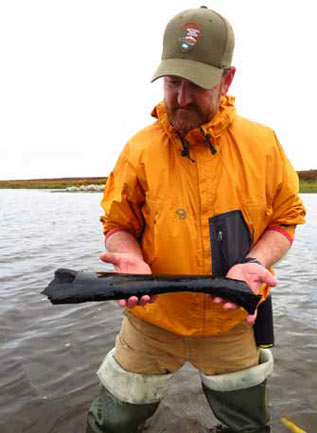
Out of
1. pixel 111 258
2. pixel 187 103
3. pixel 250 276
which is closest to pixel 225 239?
pixel 250 276

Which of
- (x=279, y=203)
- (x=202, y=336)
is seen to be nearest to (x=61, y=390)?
(x=202, y=336)

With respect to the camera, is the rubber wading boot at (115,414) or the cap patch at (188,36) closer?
the cap patch at (188,36)

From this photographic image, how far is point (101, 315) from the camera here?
7.66 metres

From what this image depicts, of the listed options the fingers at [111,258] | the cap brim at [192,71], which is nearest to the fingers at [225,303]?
the fingers at [111,258]

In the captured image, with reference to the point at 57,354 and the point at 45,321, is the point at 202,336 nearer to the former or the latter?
the point at 57,354

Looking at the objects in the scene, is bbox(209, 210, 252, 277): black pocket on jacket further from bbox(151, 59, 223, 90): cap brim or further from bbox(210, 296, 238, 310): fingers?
bbox(151, 59, 223, 90): cap brim

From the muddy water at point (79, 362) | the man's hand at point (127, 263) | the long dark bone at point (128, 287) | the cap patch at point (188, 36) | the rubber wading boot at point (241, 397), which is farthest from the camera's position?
the muddy water at point (79, 362)

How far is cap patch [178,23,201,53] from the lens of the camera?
2.89m

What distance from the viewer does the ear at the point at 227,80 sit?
3167 mm

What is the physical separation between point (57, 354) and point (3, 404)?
130cm

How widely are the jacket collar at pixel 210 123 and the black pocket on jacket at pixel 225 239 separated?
61 centimetres

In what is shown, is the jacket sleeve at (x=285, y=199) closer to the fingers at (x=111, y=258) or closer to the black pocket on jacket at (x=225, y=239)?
the black pocket on jacket at (x=225, y=239)

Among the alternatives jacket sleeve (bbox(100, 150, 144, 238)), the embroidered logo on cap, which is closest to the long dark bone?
the embroidered logo on cap

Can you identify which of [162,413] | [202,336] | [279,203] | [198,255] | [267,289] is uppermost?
[279,203]
